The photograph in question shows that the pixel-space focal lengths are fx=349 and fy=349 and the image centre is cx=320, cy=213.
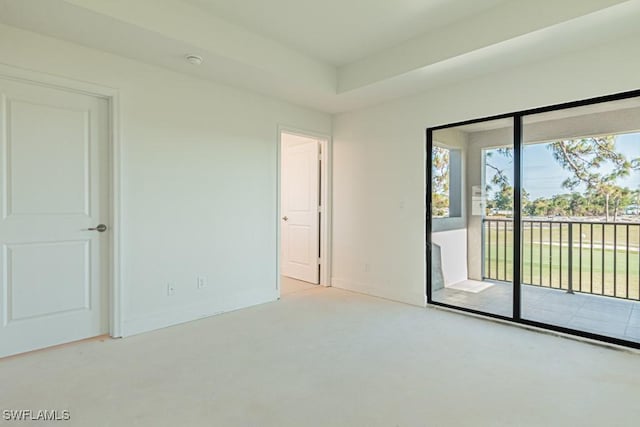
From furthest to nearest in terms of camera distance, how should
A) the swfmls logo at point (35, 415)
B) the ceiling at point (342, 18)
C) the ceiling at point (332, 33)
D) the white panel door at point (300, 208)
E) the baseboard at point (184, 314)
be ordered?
the white panel door at point (300, 208)
the baseboard at point (184, 314)
the ceiling at point (342, 18)
the ceiling at point (332, 33)
the swfmls logo at point (35, 415)

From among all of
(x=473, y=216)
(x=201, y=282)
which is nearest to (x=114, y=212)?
(x=201, y=282)

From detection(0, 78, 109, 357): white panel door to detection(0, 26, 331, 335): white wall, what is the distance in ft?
0.69

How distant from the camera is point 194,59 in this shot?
3139 millimetres

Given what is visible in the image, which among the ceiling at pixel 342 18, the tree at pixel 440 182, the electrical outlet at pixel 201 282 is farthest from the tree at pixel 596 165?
the electrical outlet at pixel 201 282

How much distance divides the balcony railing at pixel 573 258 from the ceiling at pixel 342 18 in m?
2.10

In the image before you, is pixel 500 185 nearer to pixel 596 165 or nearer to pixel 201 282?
pixel 596 165

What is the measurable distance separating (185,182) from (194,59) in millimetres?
1177

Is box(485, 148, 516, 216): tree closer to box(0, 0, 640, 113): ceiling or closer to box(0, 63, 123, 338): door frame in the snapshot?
box(0, 0, 640, 113): ceiling

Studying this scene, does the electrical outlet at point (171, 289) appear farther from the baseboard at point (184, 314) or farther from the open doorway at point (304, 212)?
the open doorway at point (304, 212)

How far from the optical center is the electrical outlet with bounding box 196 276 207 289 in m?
3.70

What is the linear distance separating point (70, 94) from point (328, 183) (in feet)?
10.3

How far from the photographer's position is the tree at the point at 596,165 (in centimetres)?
302

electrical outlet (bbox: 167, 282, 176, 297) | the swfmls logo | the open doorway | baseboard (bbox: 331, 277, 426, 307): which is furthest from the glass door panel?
the swfmls logo

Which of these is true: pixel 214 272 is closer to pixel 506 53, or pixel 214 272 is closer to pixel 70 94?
pixel 70 94
